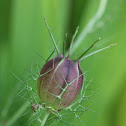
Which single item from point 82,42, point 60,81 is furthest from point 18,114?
point 82,42

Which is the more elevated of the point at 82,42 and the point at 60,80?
the point at 82,42

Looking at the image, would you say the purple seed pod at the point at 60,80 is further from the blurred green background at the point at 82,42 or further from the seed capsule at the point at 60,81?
the blurred green background at the point at 82,42

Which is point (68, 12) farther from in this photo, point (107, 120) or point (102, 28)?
point (107, 120)

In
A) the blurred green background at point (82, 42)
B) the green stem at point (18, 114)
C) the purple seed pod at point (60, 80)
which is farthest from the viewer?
the blurred green background at point (82, 42)

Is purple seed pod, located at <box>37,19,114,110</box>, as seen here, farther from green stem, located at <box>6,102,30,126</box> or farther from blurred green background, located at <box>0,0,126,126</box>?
blurred green background, located at <box>0,0,126,126</box>

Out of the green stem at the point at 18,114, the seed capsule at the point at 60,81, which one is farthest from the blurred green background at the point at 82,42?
the seed capsule at the point at 60,81

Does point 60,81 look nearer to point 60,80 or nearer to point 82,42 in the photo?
point 60,80

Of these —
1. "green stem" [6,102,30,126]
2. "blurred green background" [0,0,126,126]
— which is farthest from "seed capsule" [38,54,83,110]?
"blurred green background" [0,0,126,126]
